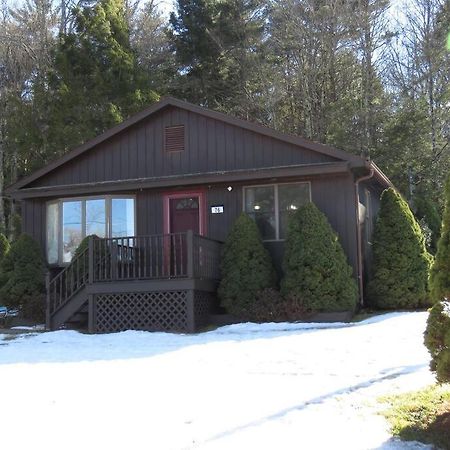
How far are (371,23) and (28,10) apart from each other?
660 inches

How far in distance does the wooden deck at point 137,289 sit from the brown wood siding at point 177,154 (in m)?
2.30

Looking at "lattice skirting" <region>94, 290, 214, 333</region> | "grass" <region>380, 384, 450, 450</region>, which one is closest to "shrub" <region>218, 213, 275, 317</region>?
"lattice skirting" <region>94, 290, 214, 333</region>

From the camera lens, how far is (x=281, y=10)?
26.5 m

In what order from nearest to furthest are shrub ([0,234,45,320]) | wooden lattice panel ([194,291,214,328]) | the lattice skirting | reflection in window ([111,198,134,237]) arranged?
1. the lattice skirting
2. wooden lattice panel ([194,291,214,328])
3. shrub ([0,234,45,320])
4. reflection in window ([111,198,134,237])

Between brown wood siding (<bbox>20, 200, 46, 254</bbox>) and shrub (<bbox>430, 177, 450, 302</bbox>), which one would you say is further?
brown wood siding (<bbox>20, 200, 46, 254</bbox>)

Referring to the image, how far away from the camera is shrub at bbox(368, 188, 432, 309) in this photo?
43.0 feet

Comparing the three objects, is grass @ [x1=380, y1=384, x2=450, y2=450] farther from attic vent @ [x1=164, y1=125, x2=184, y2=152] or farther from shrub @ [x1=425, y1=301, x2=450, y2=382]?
attic vent @ [x1=164, y1=125, x2=184, y2=152]

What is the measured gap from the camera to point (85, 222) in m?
14.9

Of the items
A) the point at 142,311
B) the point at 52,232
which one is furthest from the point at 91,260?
the point at 52,232

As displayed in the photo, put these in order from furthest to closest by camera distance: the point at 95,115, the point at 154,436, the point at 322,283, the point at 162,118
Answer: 1. the point at 95,115
2. the point at 162,118
3. the point at 322,283
4. the point at 154,436

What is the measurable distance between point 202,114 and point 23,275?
578cm

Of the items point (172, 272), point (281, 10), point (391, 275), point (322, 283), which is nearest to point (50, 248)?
point (172, 272)

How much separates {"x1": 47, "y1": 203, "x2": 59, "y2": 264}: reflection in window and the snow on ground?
4755mm

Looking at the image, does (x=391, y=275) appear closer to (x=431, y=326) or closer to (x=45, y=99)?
(x=431, y=326)
